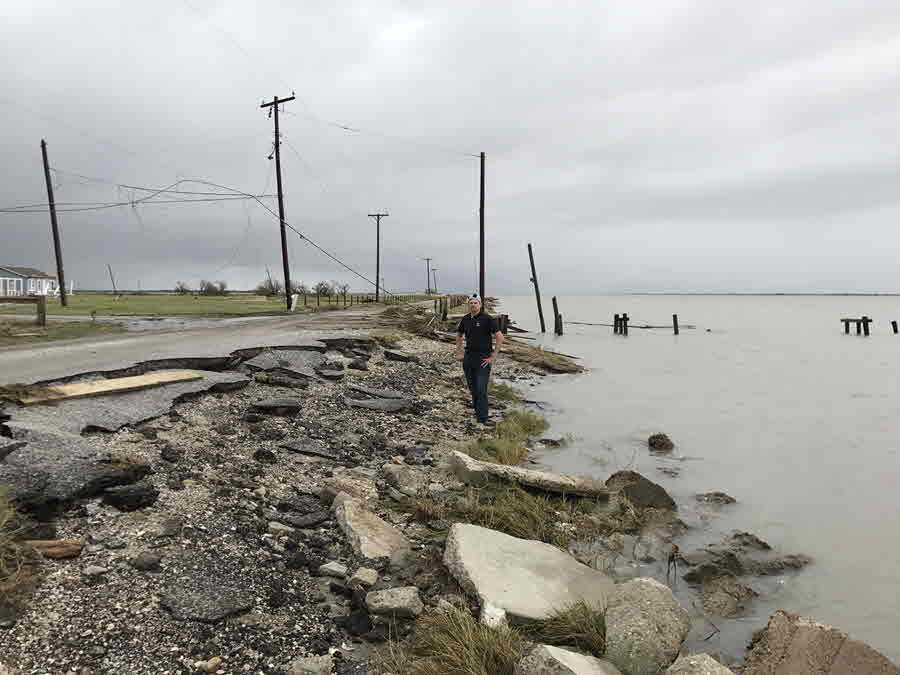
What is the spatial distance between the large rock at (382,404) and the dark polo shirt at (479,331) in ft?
5.28

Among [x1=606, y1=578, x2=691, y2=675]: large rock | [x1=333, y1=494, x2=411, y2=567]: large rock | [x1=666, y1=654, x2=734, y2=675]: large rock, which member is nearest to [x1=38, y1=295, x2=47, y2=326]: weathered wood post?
[x1=333, y1=494, x2=411, y2=567]: large rock

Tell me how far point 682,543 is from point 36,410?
6.62 meters

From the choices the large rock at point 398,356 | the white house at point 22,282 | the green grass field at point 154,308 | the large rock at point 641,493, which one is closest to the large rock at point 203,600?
the large rock at point 641,493

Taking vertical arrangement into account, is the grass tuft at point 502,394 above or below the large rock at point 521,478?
below

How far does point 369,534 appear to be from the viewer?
4625mm

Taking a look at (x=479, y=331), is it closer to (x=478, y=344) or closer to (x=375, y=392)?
(x=478, y=344)

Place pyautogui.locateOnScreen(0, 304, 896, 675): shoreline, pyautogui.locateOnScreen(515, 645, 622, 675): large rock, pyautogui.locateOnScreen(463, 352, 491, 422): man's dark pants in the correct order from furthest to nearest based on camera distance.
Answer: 1. pyautogui.locateOnScreen(463, 352, 491, 422): man's dark pants
2. pyautogui.locateOnScreen(0, 304, 896, 675): shoreline
3. pyautogui.locateOnScreen(515, 645, 622, 675): large rock

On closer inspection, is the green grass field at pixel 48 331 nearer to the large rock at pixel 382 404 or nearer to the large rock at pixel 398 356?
the large rock at pixel 398 356

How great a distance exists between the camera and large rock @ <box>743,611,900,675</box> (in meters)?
3.12

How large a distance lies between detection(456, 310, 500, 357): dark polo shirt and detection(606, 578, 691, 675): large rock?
5.48 meters

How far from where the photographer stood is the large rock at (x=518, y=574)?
144 inches

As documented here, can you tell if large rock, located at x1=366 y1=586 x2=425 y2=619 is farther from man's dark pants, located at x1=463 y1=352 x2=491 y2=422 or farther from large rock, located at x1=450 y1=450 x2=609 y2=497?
man's dark pants, located at x1=463 y1=352 x2=491 y2=422

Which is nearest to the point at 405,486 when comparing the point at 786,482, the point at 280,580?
the point at 280,580

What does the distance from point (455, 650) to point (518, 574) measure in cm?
108
